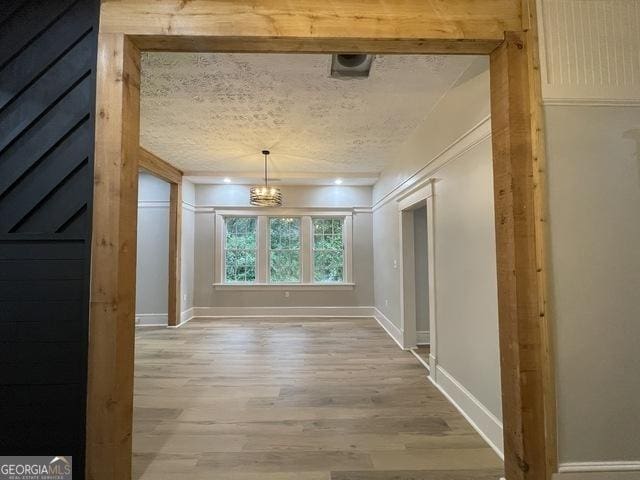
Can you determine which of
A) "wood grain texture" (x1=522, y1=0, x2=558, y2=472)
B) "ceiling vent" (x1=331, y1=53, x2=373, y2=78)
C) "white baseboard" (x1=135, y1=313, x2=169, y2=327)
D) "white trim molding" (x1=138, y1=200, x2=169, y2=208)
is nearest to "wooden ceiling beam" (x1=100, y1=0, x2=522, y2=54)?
"wood grain texture" (x1=522, y1=0, x2=558, y2=472)

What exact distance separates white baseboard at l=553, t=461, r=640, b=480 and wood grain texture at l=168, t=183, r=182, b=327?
557 cm

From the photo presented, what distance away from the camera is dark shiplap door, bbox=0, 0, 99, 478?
1.45m

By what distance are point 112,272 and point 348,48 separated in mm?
1662

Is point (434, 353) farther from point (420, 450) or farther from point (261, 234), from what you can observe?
point (261, 234)

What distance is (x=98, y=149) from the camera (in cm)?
149

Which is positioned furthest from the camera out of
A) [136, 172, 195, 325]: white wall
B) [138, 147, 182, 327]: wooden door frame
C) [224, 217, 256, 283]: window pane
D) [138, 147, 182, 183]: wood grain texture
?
[224, 217, 256, 283]: window pane

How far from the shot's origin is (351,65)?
224 cm

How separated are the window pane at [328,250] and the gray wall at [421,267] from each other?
2.24 meters

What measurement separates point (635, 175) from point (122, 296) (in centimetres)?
267

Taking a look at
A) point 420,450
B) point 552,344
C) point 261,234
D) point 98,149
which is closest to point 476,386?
point 420,450

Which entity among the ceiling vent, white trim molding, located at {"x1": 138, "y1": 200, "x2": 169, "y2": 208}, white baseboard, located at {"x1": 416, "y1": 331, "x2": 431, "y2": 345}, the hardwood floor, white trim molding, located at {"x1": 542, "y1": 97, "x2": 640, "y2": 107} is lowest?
the hardwood floor

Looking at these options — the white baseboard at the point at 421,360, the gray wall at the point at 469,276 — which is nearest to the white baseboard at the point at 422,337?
the white baseboard at the point at 421,360

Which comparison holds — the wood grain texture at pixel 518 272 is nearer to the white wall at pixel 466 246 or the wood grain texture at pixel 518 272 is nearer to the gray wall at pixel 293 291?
the white wall at pixel 466 246

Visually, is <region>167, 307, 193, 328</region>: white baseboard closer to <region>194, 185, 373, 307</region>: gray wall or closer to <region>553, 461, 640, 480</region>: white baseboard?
<region>194, 185, 373, 307</region>: gray wall
